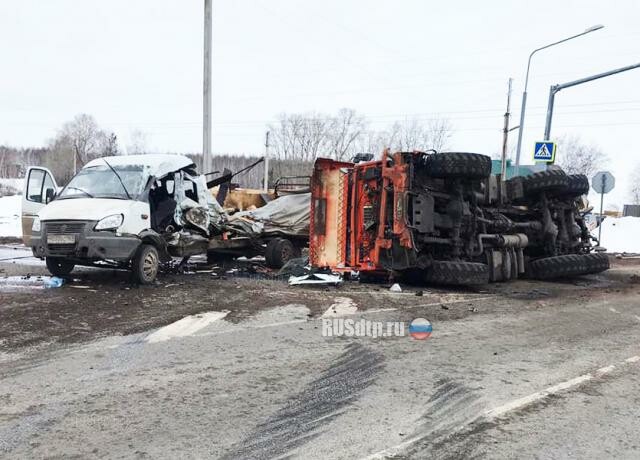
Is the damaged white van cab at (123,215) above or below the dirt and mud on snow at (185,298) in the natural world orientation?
above

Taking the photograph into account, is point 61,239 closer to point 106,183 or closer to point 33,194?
point 106,183

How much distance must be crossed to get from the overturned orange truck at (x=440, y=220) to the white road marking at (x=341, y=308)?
4.63 ft

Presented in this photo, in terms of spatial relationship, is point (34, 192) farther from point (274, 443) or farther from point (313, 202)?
point (274, 443)

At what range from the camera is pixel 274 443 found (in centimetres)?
329

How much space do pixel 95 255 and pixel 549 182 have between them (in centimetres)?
818

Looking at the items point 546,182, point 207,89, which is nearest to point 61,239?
point 546,182

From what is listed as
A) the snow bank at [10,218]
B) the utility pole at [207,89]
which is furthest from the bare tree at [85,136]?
the utility pole at [207,89]

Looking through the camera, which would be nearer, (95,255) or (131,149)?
(95,255)

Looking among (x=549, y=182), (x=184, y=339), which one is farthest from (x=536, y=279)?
(x=184, y=339)

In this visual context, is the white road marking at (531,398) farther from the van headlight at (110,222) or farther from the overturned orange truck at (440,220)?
the van headlight at (110,222)

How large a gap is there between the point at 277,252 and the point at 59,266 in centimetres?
429

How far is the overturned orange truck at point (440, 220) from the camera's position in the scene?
883 centimetres

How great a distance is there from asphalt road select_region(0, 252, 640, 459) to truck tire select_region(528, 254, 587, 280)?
260 centimetres

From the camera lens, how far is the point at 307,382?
14.4 ft
